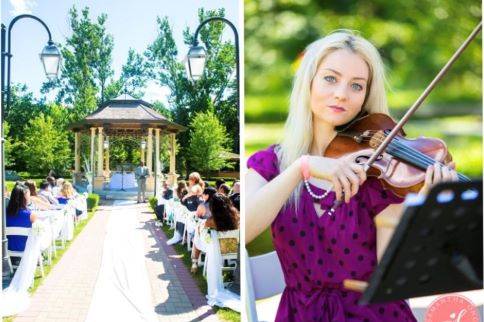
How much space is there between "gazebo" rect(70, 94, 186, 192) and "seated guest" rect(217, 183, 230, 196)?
0.25 metres

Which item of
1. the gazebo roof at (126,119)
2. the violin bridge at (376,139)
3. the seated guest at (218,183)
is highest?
the gazebo roof at (126,119)

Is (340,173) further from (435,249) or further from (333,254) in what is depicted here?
(435,249)

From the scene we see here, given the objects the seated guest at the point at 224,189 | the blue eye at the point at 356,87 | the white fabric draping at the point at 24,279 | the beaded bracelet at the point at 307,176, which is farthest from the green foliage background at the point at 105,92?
the blue eye at the point at 356,87

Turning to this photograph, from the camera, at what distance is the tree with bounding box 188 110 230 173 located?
100 inches

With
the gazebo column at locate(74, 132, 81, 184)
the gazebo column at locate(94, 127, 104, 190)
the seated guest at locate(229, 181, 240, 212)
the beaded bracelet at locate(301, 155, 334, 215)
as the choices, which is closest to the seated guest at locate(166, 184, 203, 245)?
the seated guest at locate(229, 181, 240, 212)

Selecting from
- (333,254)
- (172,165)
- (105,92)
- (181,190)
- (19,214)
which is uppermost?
(105,92)

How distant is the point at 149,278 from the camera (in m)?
2.67

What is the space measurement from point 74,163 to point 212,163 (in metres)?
0.66

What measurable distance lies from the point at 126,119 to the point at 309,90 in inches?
36.7

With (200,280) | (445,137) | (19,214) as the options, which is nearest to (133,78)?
(19,214)

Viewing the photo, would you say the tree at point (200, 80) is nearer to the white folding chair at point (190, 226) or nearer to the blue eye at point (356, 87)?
the white folding chair at point (190, 226)

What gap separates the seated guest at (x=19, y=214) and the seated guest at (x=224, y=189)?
2.91 feet

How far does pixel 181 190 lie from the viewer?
2697 mm

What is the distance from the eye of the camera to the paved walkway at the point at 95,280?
2.55m
